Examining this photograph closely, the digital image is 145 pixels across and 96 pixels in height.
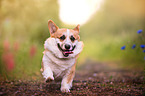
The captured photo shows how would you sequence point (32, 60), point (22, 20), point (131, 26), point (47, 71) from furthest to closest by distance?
point (131, 26) → point (22, 20) → point (32, 60) → point (47, 71)

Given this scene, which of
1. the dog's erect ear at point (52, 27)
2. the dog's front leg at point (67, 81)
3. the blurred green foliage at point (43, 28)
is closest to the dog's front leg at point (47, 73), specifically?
the dog's front leg at point (67, 81)

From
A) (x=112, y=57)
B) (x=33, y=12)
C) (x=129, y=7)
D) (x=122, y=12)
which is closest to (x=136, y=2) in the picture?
(x=129, y=7)

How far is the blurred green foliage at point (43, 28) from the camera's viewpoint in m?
6.04

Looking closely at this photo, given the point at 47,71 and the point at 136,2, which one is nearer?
the point at 47,71

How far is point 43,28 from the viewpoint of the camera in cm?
891

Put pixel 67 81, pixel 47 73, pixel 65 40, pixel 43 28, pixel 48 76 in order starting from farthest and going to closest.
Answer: pixel 43 28 < pixel 67 81 < pixel 65 40 < pixel 47 73 < pixel 48 76

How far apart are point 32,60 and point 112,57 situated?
21.5ft

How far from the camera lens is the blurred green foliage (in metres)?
6.04

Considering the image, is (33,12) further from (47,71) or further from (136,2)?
(136,2)

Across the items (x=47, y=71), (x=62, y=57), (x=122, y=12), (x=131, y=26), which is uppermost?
(x=122, y=12)

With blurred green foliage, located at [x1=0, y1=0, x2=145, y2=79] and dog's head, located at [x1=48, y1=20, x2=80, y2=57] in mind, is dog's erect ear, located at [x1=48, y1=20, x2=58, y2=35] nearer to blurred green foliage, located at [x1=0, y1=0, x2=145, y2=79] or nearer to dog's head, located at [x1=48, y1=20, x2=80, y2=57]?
dog's head, located at [x1=48, y1=20, x2=80, y2=57]

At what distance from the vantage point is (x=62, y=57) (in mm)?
3408

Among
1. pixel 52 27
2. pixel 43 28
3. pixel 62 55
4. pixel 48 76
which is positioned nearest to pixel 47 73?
pixel 48 76

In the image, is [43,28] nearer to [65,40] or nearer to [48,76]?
[65,40]
